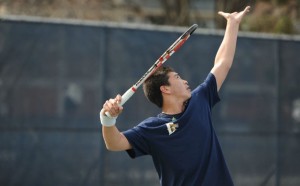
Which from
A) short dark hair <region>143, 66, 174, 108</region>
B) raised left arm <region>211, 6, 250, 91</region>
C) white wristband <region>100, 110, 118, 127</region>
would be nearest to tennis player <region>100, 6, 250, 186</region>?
Answer: short dark hair <region>143, 66, 174, 108</region>

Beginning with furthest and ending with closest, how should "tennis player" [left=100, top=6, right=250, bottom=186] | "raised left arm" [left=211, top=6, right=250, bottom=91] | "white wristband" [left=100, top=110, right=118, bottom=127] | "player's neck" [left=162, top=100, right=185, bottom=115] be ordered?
1. "raised left arm" [left=211, top=6, right=250, bottom=91]
2. "player's neck" [left=162, top=100, right=185, bottom=115]
3. "tennis player" [left=100, top=6, right=250, bottom=186]
4. "white wristband" [left=100, top=110, right=118, bottom=127]

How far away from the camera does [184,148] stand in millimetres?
4688

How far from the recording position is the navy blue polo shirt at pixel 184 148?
184 inches

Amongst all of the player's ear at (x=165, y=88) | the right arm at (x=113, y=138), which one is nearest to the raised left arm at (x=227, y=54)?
the player's ear at (x=165, y=88)

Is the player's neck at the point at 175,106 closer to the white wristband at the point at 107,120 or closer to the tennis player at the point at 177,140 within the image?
the tennis player at the point at 177,140

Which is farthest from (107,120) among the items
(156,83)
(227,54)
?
(227,54)

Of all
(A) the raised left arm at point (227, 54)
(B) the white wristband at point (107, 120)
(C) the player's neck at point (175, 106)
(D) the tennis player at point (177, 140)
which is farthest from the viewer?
(A) the raised left arm at point (227, 54)

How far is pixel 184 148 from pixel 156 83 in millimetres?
483

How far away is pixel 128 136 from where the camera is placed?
4688 millimetres

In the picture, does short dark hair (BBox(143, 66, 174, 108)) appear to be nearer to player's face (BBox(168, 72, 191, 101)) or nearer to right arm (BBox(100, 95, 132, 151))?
player's face (BBox(168, 72, 191, 101))

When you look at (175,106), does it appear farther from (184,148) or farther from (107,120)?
(107,120)

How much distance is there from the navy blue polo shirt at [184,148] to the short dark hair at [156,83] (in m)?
0.16

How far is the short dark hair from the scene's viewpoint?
187 inches

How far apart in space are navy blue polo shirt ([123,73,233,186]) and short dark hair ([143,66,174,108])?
0.16 metres
